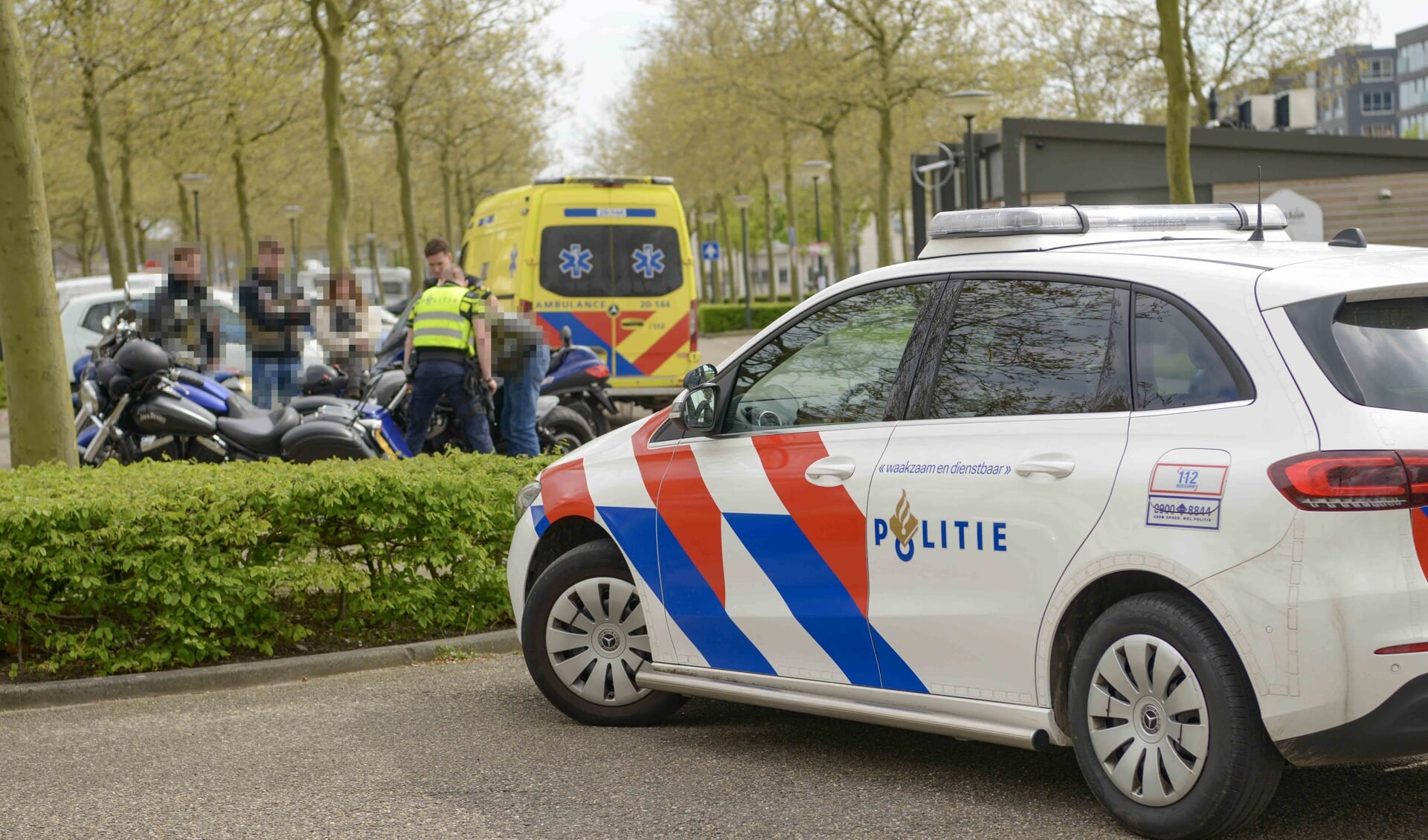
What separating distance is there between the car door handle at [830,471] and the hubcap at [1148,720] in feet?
3.36

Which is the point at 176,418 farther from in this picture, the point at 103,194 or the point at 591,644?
the point at 103,194

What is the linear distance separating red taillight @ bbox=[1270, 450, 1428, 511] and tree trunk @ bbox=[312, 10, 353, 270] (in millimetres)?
19835

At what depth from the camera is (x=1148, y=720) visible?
163 inches

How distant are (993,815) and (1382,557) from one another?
1349mm

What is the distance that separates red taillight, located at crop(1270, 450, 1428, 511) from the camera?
3.72 metres

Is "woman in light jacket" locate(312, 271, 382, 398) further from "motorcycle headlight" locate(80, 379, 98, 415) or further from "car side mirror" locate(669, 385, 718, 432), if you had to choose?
"car side mirror" locate(669, 385, 718, 432)

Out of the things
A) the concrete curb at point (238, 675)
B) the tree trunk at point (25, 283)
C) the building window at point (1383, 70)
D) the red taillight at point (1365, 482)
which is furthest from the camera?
the building window at point (1383, 70)

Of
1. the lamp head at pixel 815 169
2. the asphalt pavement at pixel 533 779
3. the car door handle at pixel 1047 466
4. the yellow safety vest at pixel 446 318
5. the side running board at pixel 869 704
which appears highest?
the lamp head at pixel 815 169

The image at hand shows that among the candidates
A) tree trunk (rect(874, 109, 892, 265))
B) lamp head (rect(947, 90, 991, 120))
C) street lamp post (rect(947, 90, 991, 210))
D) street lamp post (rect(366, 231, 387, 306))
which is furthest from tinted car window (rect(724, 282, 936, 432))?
street lamp post (rect(366, 231, 387, 306))

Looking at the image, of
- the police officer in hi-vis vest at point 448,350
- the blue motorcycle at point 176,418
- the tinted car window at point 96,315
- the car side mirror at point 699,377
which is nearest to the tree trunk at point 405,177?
the tinted car window at point 96,315

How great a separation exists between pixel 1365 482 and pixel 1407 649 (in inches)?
15.6

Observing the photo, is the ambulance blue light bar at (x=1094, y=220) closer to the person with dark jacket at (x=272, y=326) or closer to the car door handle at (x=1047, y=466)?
the car door handle at (x=1047, y=466)

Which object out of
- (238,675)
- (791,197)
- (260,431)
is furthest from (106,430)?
(791,197)

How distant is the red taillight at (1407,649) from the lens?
3.72 metres
